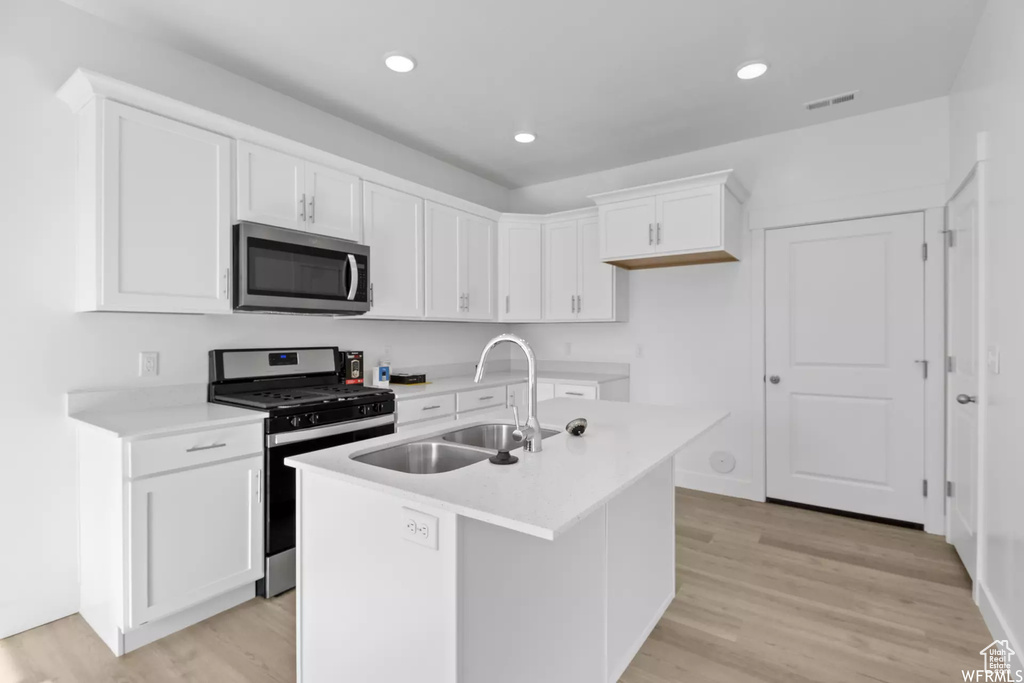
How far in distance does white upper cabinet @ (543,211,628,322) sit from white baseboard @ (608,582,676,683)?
2.31m

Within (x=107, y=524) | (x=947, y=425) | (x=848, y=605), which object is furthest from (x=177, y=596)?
(x=947, y=425)

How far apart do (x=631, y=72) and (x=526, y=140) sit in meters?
1.11

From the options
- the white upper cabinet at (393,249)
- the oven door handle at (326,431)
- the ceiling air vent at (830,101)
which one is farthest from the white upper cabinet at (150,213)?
the ceiling air vent at (830,101)

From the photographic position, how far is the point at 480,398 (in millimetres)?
3850

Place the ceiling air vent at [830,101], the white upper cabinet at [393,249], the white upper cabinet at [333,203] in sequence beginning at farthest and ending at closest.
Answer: the white upper cabinet at [393,249]
the ceiling air vent at [830,101]
the white upper cabinet at [333,203]

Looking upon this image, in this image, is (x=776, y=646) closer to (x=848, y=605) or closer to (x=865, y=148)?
(x=848, y=605)

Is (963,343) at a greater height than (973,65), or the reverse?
(973,65)

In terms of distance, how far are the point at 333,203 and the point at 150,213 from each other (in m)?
0.96

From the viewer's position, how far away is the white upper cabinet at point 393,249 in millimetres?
A: 3250

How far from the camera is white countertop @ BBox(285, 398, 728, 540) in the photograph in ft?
3.69

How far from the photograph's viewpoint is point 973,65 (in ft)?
8.30

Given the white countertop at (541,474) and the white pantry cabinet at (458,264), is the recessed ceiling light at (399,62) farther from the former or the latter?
the white countertop at (541,474)

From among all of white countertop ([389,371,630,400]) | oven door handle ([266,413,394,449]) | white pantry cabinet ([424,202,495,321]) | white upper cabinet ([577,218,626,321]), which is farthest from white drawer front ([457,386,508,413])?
white upper cabinet ([577,218,626,321])

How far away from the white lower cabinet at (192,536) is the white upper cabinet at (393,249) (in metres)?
1.35
